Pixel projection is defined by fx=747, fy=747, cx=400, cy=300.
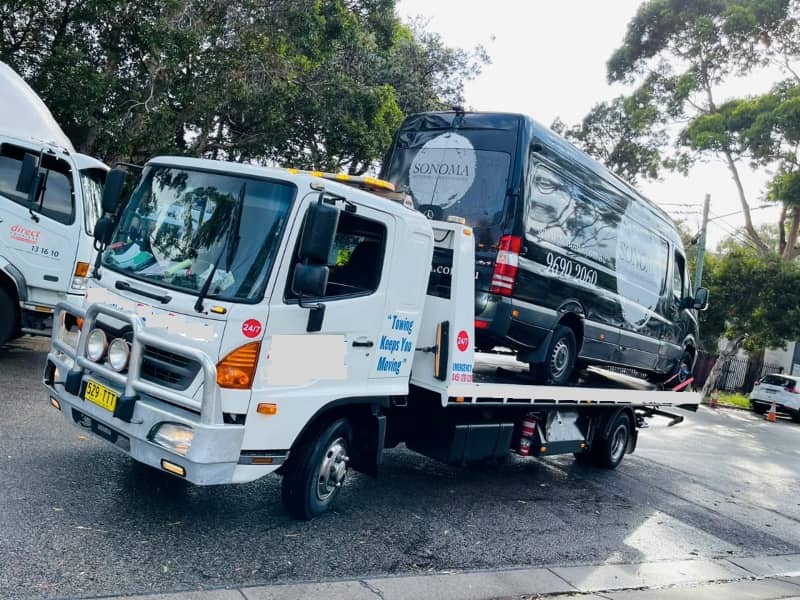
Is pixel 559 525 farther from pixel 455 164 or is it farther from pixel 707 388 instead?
pixel 707 388

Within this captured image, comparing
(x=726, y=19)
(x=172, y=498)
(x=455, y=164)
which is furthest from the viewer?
(x=726, y=19)

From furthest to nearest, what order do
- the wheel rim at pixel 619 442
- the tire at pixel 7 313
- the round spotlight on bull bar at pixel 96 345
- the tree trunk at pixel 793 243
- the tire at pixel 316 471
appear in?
the tree trunk at pixel 793 243 < the wheel rim at pixel 619 442 < the tire at pixel 7 313 < the tire at pixel 316 471 < the round spotlight on bull bar at pixel 96 345

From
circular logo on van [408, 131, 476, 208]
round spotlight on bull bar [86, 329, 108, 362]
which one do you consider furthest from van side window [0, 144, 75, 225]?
round spotlight on bull bar [86, 329, 108, 362]

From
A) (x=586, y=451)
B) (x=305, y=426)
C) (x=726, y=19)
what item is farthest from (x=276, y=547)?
(x=726, y=19)

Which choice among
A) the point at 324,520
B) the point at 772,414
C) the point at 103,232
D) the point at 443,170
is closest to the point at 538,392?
the point at 443,170

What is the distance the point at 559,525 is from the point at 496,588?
199 centimetres

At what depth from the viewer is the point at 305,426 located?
16.4 feet

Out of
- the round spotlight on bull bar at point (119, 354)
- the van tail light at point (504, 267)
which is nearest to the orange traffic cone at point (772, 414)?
the van tail light at point (504, 267)

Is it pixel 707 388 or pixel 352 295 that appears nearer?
pixel 352 295

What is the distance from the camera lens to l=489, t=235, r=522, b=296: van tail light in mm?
6973

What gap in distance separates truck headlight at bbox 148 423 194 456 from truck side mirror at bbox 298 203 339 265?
1274mm

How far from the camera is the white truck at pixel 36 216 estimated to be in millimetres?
8438

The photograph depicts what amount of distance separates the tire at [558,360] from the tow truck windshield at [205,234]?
3943 millimetres

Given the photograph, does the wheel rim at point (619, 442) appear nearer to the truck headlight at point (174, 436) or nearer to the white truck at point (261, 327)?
the white truck at point (261, 327)
